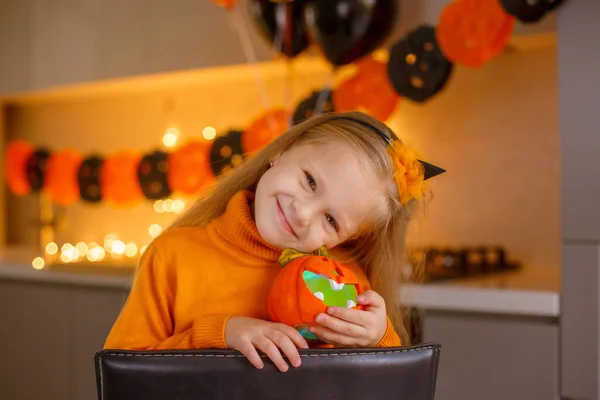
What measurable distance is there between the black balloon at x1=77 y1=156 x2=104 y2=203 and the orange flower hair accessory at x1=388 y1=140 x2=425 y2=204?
1767mm

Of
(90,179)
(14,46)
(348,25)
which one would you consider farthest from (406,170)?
(14,46)

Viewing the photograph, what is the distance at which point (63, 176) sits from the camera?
2.61m

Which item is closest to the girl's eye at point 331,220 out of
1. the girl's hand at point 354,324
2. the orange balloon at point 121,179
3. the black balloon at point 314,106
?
the girl's hand at point 354,324

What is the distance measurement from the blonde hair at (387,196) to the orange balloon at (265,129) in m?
0.79

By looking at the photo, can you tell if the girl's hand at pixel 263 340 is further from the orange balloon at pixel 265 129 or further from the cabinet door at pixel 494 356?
the orange balloon at pixel 265 129

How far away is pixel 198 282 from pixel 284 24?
110 cm

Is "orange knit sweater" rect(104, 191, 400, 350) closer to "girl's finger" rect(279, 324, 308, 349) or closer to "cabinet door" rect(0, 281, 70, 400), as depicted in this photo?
"girl's finger" rect(279, 324, 308, 349)

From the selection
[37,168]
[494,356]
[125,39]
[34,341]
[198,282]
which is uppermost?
[125,39]

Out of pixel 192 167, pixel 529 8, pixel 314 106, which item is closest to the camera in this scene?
pixel 529 8

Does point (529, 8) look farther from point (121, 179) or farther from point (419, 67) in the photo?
point (121, 179)

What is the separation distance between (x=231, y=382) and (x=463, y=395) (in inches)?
41.0

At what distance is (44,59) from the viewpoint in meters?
2.82

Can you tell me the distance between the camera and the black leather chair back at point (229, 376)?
0.72 meters

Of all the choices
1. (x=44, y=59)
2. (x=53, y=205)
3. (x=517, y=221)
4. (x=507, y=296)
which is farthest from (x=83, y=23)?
(x=507, y=296)
